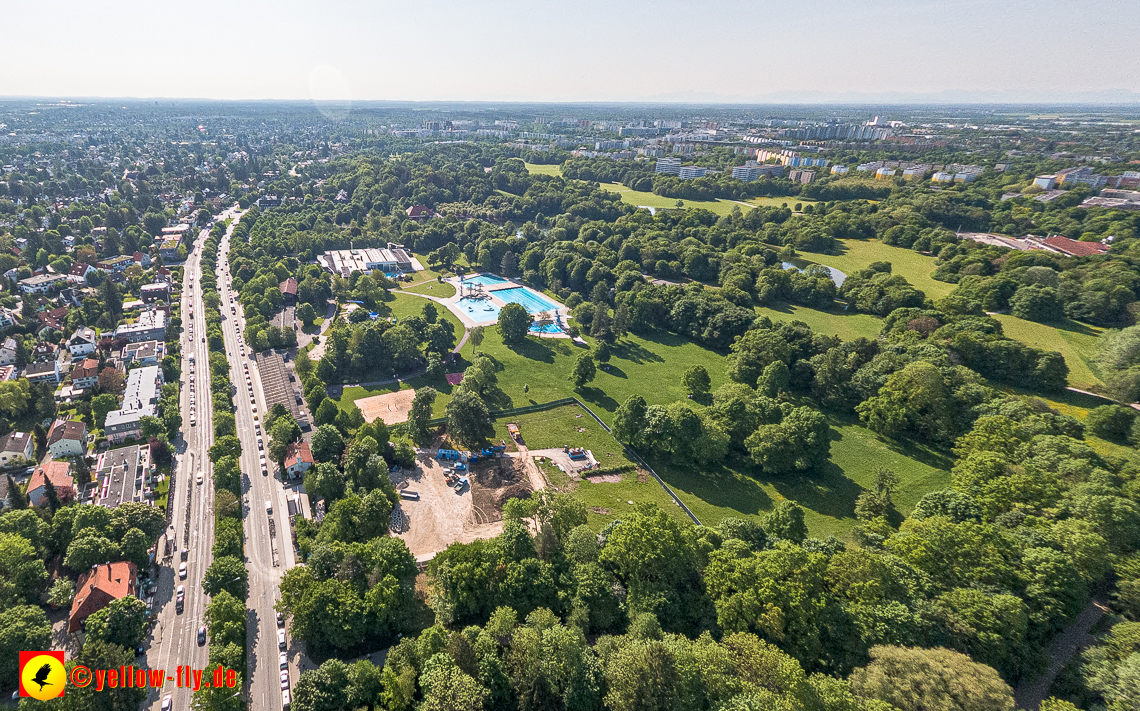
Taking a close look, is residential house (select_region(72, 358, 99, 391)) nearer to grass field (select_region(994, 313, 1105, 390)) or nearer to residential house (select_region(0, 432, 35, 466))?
residential house (select_region(0, 432, 35, 466))

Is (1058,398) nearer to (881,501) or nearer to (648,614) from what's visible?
(881,501)

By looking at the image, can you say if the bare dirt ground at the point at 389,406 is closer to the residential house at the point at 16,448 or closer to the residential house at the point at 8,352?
the residential house at the point at 16,448

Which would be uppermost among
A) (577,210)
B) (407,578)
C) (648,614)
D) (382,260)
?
(577,210)

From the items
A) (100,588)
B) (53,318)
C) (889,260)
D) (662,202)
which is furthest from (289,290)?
(889,260)

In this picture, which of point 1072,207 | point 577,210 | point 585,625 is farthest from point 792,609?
point 1072,207

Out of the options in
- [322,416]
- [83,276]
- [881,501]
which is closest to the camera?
[881,501]

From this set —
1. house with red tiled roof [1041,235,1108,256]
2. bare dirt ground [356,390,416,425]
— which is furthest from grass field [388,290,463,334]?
house with red tiled roof [1041,235,1108,256]
